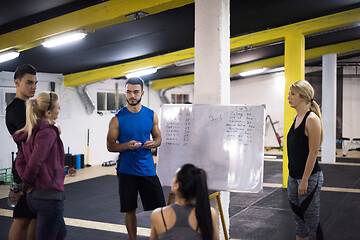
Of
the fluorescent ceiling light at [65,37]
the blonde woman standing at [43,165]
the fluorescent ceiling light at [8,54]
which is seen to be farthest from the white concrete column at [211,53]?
the fluorescent ceiling light at [8,54]

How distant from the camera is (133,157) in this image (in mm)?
3049

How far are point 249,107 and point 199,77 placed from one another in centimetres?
54

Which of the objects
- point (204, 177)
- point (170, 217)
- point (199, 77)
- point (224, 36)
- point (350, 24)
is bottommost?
point (170, 217)

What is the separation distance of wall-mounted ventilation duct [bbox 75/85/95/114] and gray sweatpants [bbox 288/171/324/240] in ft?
23.7

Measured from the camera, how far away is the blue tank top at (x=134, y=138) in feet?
9.99

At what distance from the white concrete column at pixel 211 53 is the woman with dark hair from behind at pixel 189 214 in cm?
159

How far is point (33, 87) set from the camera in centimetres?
259

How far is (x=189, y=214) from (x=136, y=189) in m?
1.43

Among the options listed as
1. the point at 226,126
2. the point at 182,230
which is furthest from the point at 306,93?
the point at 182,230

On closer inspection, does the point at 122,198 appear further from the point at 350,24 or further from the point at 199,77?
the point at 350,24

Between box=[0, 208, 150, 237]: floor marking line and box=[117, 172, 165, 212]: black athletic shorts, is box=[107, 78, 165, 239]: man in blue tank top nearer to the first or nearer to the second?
box=[117, 172, 165, 212]: black athletic shorts

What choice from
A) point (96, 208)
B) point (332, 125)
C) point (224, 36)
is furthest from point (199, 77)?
point (332, 125)

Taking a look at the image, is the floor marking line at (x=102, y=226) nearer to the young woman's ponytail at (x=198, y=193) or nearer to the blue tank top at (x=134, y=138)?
the blue tank top at (x=134, y=138)

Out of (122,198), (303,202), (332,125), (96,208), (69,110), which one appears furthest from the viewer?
(332,125)
